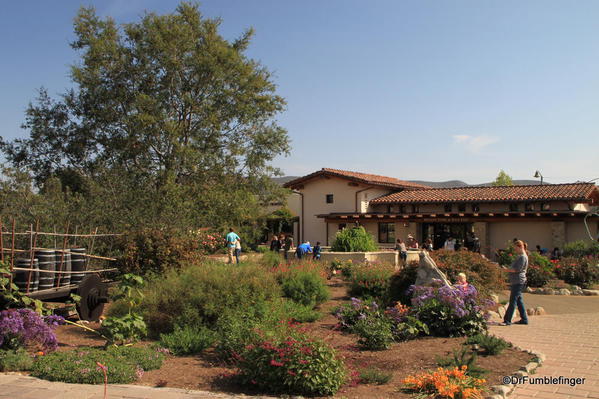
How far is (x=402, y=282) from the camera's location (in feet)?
34.2

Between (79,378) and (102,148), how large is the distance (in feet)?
77.0

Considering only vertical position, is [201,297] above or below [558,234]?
below

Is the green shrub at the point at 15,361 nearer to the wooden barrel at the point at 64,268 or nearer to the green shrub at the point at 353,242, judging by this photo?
the wooden barrel at the point at 64,268

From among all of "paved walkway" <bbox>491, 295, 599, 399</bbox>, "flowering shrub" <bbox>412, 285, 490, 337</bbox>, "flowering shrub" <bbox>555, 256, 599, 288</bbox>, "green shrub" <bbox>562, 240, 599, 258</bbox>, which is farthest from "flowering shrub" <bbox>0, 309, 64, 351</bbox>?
"green shrub" <bbox>562, 240, 599, 258</bbox>

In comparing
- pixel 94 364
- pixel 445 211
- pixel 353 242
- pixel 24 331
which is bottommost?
pixel 94 364

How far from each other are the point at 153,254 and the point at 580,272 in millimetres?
13029

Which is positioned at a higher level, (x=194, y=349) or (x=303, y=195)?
(x=303, y=195)

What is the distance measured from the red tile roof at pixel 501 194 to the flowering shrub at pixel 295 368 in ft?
88.4

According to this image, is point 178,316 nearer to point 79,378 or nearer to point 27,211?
point 79,378

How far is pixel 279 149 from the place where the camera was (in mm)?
28266

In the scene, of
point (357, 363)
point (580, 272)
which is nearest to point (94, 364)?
point (357, 363)

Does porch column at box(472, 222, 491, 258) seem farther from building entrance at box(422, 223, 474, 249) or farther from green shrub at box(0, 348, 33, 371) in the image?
green shrub at box(0, 348, 33, 371)

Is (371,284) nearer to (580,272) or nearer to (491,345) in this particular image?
(491,345)

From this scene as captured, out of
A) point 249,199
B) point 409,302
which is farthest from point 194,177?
point 409,302
